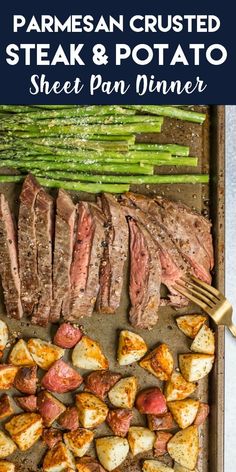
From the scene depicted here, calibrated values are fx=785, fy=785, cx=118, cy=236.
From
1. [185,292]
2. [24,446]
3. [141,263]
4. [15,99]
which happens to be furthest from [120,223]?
[24,446]

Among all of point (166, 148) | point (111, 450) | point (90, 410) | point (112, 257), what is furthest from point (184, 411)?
point (166, 148)

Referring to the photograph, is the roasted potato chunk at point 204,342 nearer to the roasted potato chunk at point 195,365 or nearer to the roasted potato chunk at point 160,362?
the roasted potato chunk at point 195,365

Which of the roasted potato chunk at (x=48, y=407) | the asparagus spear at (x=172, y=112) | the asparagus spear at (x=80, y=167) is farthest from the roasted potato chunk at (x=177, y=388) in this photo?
the asparagus spear at (x=172, y=112)

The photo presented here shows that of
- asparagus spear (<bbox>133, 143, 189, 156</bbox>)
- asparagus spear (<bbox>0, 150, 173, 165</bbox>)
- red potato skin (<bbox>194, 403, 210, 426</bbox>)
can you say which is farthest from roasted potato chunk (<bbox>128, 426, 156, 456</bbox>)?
asparagus spear (<bbox>133, 143, 189, 156</bbox>)

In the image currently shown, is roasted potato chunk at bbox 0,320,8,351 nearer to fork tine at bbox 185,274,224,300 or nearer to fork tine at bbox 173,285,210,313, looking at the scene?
fork tine at bbox 173,285,210,313

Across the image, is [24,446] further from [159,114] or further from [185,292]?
[159,114]

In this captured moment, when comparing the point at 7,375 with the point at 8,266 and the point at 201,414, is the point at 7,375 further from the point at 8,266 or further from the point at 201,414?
the point at 201,414
